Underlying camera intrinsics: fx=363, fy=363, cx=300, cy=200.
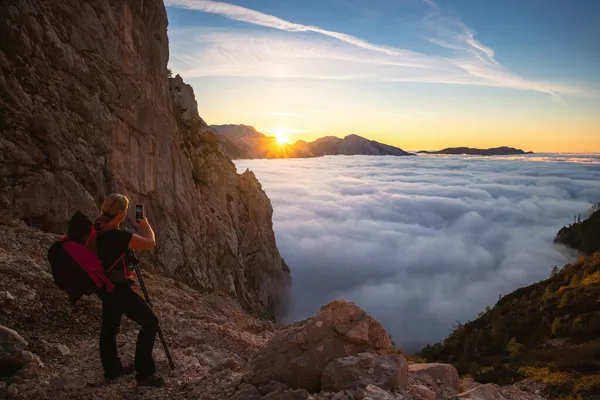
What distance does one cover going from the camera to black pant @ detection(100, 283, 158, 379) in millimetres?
5492

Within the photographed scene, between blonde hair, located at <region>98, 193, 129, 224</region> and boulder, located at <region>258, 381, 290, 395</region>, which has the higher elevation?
blonde hair, located at <region>98, 193, 129, 224</region>

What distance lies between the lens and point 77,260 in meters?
5.14

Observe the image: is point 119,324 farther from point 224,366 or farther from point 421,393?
point 421,393

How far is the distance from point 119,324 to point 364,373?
12.9 feet

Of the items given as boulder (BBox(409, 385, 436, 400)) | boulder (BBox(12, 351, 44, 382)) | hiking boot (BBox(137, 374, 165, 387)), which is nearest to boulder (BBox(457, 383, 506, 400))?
boulder (BBox(409, 385, 436, 400))

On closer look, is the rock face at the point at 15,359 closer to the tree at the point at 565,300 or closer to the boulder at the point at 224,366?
the boulder at the point at 224,366

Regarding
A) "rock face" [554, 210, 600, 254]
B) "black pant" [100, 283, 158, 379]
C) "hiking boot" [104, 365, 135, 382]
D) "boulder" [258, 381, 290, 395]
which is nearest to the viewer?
"black pant" [100, 283, 158, 379]

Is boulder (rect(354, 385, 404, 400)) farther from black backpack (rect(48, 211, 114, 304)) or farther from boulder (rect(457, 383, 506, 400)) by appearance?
black backpack (rect(48, 211, 114, 304))

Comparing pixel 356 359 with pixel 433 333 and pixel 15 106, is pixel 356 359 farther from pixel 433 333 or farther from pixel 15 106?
pixel 433 333

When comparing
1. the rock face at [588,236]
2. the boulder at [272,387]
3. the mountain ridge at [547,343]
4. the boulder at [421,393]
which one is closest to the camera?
the boulder at [272,387]

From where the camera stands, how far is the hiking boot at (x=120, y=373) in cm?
587

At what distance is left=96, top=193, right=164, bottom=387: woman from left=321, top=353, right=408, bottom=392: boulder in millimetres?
2784

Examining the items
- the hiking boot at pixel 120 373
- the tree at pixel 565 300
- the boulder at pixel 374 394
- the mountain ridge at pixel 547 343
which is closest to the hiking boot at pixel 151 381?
the hiking boot at pixel 120 373

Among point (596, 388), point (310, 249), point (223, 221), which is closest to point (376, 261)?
point (310, 249)
